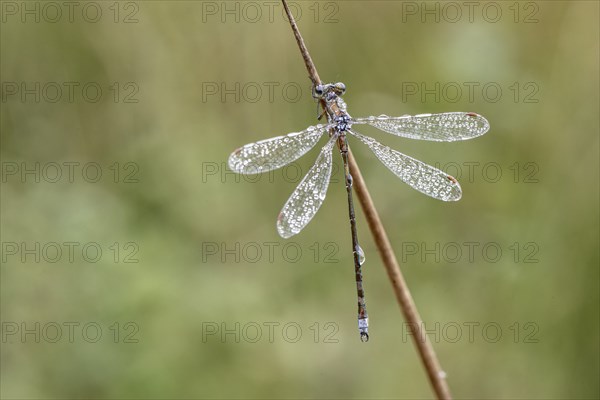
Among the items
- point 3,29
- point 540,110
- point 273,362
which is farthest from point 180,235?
point 540,110

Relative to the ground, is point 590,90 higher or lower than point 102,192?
higher

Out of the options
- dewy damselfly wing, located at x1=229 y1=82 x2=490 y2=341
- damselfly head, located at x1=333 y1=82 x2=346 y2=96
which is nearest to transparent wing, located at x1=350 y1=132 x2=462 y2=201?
dewy damselfly wing, located at x1=229 y1=82 x2=490 y2=341

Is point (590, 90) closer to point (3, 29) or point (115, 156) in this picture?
point (115, 156)

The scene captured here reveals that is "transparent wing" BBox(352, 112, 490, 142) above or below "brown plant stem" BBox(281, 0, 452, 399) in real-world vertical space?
above

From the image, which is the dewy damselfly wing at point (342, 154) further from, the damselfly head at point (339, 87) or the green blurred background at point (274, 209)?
the green blurred background at point (274, 209)

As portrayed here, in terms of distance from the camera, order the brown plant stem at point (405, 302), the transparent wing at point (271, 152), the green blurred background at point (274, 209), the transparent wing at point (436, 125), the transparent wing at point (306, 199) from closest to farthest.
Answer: the brown plant stem at point (405, 302) → the transparent wing at point (271, 152) → the transparent wing at point (306, 199) → the transparent wing at point (436, 125) → the green blurred background at point (274, 209)

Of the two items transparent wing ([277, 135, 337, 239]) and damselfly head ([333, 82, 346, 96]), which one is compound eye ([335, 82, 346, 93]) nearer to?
damselfly head ([333, 82, 346, 96])

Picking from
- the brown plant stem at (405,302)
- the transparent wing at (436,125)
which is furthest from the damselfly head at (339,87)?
the brown plant stem at (405,302)
